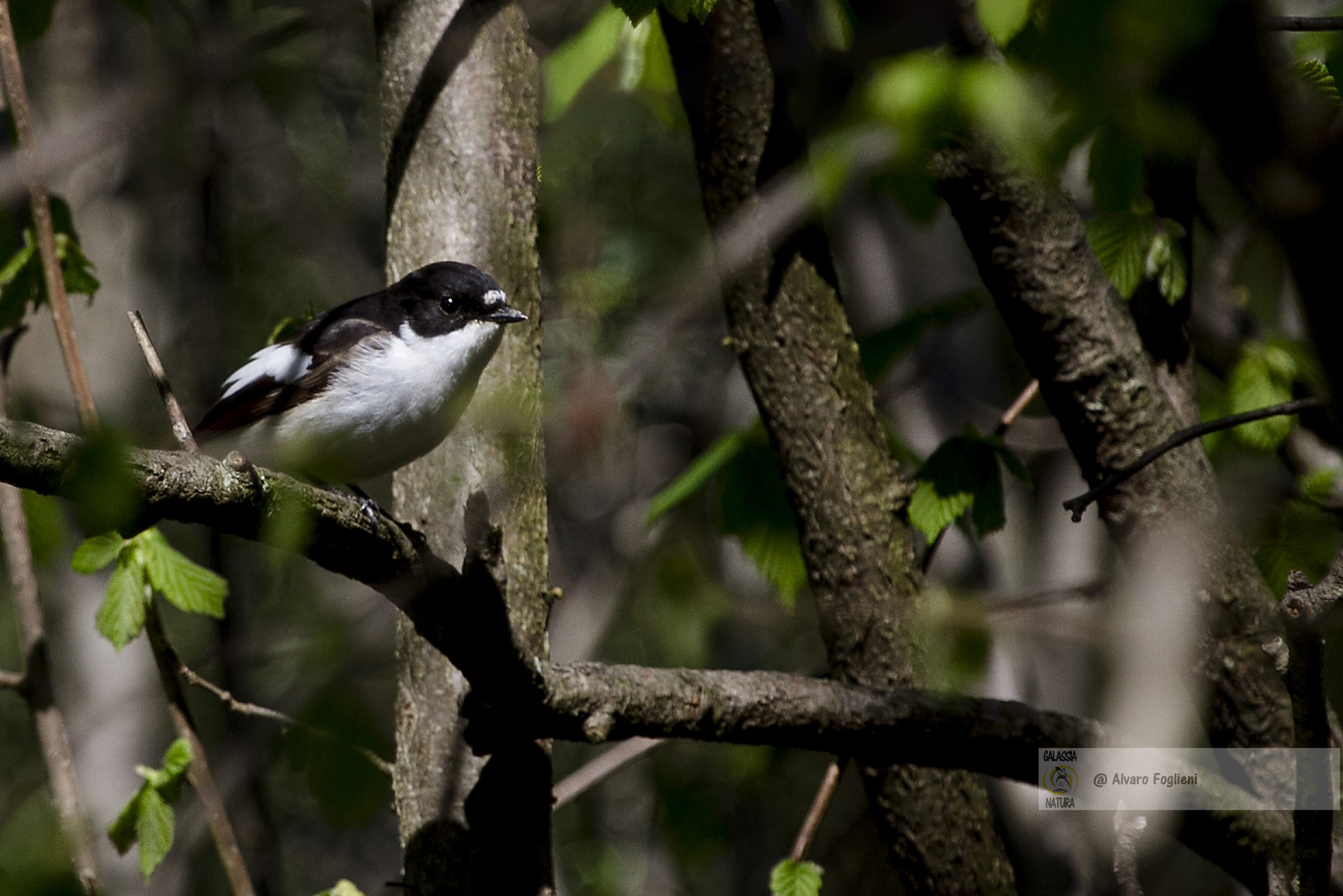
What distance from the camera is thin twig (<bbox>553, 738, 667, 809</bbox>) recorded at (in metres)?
3.35

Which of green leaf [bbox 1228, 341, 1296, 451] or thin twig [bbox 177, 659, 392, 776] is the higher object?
green leaf [bbox 1228, 341, 1296, 451]

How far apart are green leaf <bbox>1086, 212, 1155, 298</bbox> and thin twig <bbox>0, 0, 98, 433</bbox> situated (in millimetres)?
2990

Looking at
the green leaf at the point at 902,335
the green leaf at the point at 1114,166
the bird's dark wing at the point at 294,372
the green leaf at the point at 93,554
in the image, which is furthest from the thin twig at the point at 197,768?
the green leaf at the point at 1114,166

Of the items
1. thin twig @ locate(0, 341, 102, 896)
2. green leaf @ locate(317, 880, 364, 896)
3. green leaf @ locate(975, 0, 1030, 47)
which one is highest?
green leaf @ locate(975, 0, 1030, 47)

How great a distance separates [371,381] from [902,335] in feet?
5.63

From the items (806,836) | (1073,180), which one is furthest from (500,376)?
(1073,180)

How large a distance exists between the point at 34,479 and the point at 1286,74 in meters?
1.58

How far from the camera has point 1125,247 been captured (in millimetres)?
3277

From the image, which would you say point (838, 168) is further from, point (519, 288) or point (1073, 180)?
point (1073, 180)

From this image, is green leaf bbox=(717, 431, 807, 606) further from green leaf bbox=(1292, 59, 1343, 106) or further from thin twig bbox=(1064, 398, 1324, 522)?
green leaf bbox=(1292, 59, 1343, 106)

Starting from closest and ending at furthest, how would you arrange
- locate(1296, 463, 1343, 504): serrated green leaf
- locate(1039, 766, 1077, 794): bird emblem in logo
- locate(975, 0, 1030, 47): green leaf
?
locate(975, 0, 1030, 47): green leaf, locate(1039, 766, 1077, 794): bird emblem in logo, locate(1296, 463, 1343, 504): serrated green leaf

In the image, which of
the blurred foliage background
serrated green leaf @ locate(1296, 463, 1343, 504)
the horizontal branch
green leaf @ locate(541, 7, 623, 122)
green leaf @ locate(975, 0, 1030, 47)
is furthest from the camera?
green leaf @ locate(541, 7, 623, 122)

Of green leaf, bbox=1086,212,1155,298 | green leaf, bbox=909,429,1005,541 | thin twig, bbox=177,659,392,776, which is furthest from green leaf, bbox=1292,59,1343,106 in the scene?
thin twig, bbox=177,659,392,776

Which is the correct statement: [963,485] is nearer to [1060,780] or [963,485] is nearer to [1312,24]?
[1060,780]
